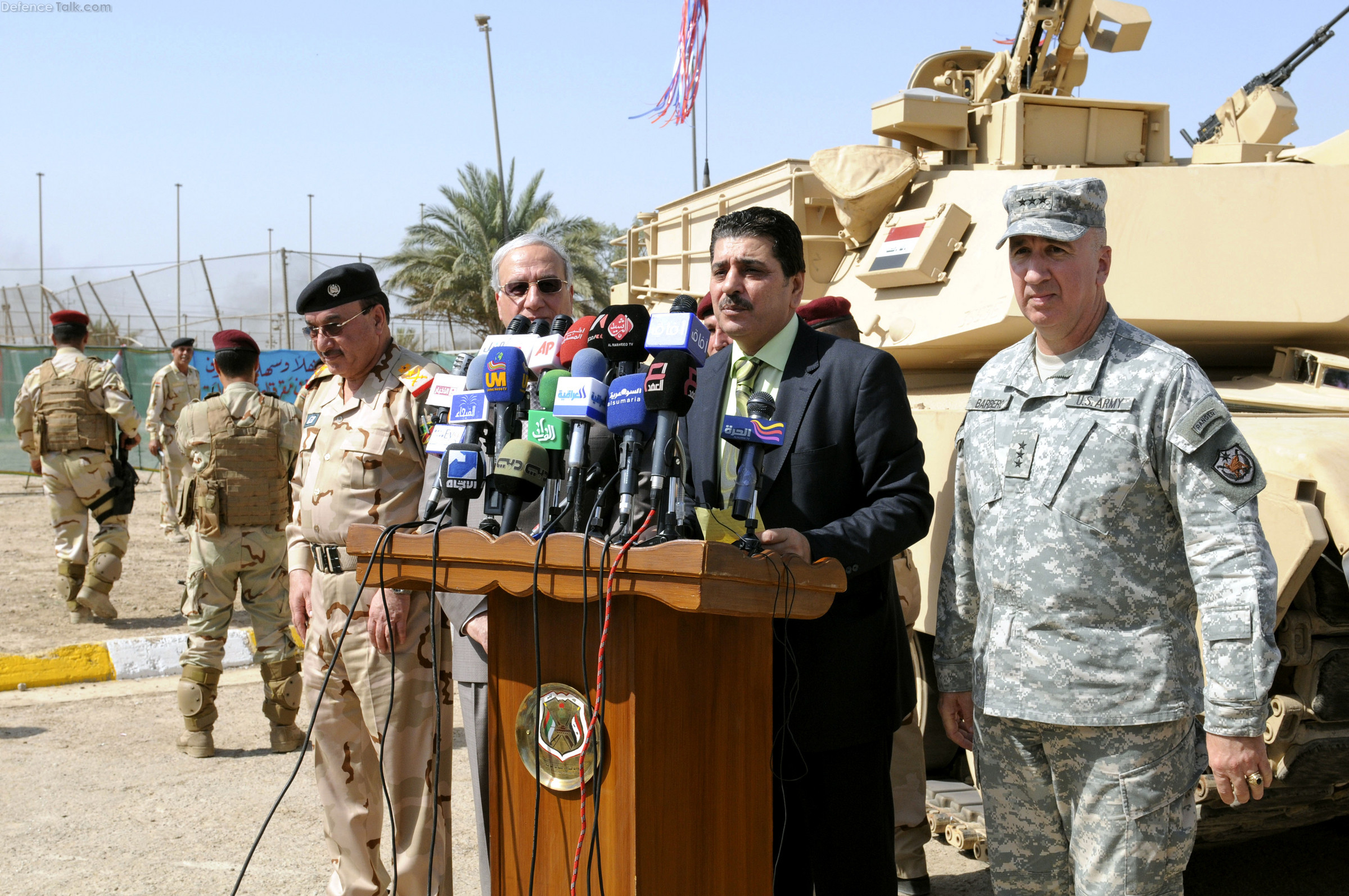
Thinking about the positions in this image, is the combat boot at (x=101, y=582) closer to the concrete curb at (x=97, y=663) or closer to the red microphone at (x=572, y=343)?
the concrete curb at (x=97, y=663)

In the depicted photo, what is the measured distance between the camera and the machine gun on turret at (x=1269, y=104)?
6.34 m

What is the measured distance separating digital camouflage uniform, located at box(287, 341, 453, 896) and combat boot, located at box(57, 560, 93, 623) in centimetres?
578

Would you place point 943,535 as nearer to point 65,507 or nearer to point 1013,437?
point 1013,437

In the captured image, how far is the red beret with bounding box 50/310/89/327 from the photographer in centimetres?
896

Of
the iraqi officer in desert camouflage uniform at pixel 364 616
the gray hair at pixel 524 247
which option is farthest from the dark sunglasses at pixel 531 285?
the iraqi officer in desert camouflage uniform at pixel 364 616

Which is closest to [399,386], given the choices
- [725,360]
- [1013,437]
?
[725,360]

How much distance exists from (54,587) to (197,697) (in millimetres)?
5037

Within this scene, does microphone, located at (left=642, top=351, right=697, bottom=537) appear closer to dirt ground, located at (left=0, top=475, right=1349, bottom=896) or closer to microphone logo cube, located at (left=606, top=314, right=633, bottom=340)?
microphone logo cube, located at (left=606, top=314, right=633, bottom=340)

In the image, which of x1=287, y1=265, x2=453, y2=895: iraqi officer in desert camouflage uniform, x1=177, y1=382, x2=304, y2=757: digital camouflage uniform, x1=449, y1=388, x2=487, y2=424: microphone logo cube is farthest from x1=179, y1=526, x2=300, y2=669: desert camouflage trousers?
x1=449, y1=388, x2=487, y2=424: microphone logo cube

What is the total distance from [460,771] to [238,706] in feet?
6.15

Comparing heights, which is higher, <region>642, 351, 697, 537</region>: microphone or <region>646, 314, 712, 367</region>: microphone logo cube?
<region>646, 314, 712, 367</region>: microphone logo cube

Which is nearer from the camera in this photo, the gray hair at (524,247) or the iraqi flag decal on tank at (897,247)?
the gray hair at (524,247)

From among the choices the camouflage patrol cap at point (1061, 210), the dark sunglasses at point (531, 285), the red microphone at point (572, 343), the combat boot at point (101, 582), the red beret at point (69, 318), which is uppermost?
the red beret at point (69, 318)

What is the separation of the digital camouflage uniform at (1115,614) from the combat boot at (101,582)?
7.79m
